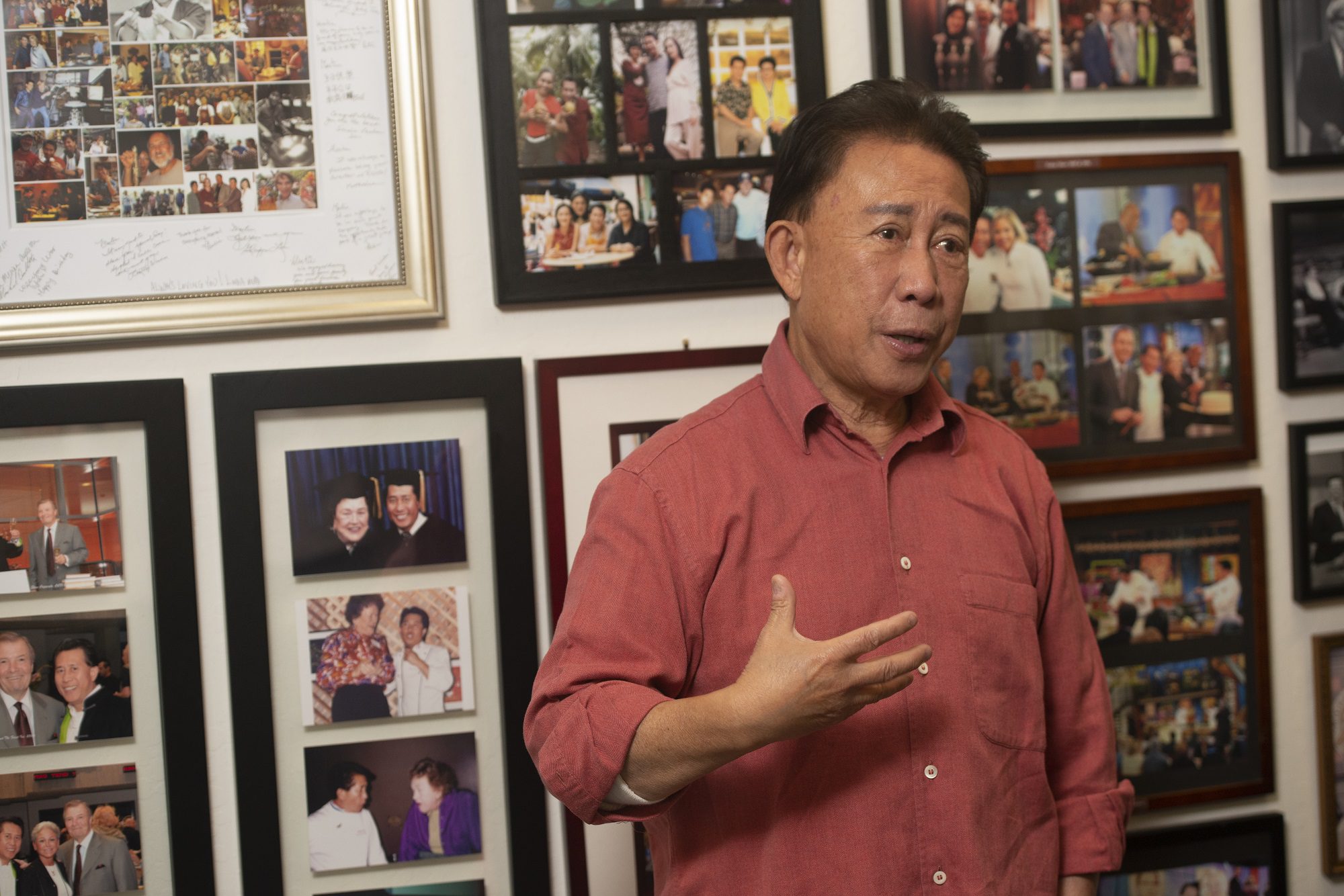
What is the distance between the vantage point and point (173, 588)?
123 centimetres

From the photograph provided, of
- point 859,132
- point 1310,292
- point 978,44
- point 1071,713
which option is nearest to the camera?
point 859,132

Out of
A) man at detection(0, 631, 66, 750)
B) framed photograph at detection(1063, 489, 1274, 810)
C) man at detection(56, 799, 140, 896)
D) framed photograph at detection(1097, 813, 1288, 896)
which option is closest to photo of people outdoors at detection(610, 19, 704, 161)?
framed photograph at detection(1063, 489, 1274, 810)

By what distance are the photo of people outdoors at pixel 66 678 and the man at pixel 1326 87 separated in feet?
5.62

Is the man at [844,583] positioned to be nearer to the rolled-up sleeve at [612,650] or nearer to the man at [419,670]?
the rolled-up sleeve at [612,650]

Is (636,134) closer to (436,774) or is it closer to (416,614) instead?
(416,614)

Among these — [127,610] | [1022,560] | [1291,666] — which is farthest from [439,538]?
[1291,666]

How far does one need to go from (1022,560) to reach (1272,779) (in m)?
0.74

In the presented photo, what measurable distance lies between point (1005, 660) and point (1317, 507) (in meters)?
0.76

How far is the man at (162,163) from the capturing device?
123 cm

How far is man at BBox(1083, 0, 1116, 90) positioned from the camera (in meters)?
1.41

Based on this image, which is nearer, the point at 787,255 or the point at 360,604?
the point at 787,255

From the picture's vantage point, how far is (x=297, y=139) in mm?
1244

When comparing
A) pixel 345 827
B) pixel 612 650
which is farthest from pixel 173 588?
pixel 612 650

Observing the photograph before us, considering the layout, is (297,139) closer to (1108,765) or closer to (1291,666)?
(1108,765)
